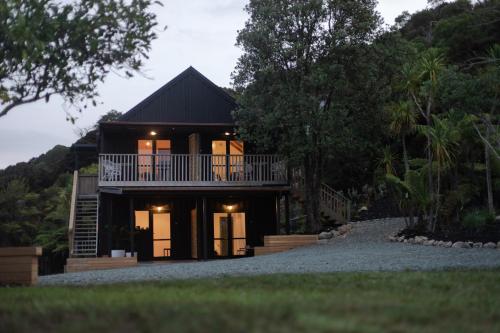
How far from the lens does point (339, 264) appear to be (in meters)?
14.6

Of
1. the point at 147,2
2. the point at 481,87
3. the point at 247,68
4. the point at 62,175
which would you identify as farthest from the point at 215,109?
the point at 62,175

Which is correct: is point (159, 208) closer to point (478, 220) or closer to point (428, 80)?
point (428, 80)

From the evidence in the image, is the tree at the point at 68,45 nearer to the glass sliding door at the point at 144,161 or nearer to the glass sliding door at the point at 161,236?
the glass sliding door at the point at 144,161

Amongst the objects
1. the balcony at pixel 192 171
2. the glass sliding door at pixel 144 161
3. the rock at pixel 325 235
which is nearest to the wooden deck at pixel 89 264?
the balcony at pixel 192 171

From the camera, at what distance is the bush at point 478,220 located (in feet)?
62.6

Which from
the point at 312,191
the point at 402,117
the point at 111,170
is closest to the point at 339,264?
the point at 402,117

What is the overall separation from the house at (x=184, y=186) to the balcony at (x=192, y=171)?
37mm

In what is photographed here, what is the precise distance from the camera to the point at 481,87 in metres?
14.8

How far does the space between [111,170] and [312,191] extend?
22.6 ft

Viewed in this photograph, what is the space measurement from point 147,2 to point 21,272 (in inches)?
219

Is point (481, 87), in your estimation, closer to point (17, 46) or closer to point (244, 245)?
point (17, 46)

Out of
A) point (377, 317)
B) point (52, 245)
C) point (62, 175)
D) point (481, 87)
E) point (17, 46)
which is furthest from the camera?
point (62, 175)

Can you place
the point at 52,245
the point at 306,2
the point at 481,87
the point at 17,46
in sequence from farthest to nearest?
the point at 52,245 → the point at 306,2 → the point at 481,87 → the point at 17,46

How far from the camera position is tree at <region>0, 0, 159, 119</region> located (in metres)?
10.1
